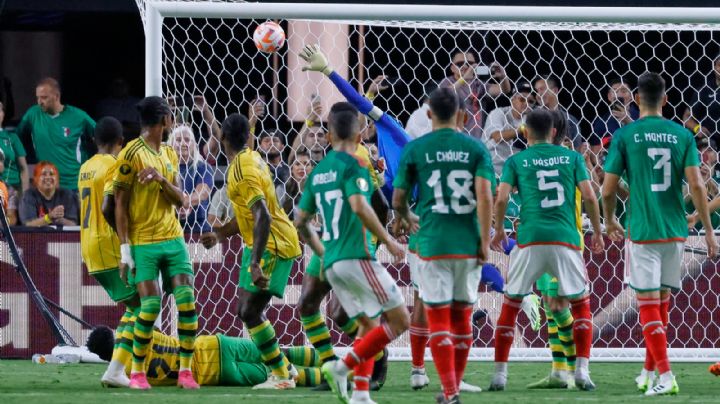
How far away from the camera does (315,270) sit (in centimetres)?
1005

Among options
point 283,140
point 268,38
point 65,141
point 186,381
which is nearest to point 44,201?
point 65,141

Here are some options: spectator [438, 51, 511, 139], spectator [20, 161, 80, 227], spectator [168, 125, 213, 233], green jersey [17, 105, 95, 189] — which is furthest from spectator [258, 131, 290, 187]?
green jersey [17, 105, 95, 189]

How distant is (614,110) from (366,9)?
3.04 meters

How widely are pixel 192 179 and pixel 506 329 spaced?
4450 millimetres

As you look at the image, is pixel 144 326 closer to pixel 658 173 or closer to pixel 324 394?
pixel 324 394

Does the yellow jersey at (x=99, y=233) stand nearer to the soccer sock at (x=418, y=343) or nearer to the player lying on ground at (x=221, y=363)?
the player lying on ground at (x=221, y=363)

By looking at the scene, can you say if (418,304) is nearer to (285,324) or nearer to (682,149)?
(682,149)

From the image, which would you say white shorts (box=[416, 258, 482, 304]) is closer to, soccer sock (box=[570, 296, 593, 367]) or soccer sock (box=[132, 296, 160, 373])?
soccer sock (box=[570, 296, 593, 367])

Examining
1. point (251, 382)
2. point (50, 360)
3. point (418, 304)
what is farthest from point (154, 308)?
point (50, 360)

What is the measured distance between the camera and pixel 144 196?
10258 millimetres

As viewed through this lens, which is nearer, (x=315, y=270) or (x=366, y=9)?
(x=315, y=270)

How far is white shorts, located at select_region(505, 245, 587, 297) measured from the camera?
9828 millimetres

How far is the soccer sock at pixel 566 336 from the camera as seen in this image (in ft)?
34.1

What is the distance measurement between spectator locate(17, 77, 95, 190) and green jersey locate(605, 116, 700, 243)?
24.5ft
